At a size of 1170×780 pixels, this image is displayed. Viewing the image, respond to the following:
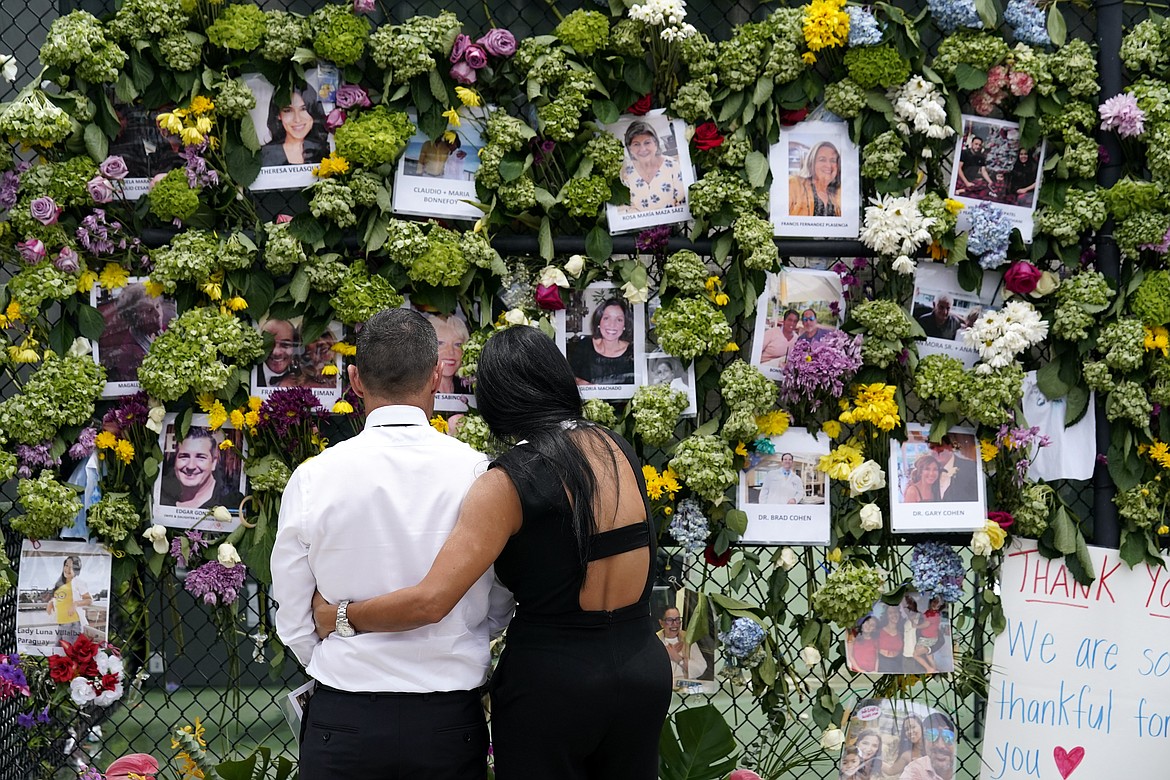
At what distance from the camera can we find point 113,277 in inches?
119

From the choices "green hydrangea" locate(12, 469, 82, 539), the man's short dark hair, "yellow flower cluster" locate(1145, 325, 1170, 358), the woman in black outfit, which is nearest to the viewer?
the woman in black outfit

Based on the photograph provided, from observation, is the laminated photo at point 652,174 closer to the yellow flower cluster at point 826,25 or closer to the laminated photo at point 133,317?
the yellow flower cluster at point 826,25

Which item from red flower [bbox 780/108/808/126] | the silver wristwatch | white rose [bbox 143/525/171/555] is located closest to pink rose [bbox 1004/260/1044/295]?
red flower [bbox 780/108/808/126]

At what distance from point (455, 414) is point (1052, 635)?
191 cm

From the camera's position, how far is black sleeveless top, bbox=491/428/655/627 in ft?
6.42

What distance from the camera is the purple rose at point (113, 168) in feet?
9.68

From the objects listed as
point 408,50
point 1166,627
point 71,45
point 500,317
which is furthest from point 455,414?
point 1166,627

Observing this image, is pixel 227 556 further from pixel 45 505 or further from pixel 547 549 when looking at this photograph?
pixel 547 549

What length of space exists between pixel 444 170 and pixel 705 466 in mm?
1157

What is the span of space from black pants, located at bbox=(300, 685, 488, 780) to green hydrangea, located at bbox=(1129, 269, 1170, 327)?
7.41ft

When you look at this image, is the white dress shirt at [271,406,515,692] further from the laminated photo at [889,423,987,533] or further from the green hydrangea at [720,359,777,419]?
the laminated photo at [889,423,987,533]

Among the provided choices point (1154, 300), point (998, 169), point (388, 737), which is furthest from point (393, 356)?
point (1154, 300)

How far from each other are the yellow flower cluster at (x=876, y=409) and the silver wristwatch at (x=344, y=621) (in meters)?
1.60

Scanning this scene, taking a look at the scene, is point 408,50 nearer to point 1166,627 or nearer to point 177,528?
point 177,528
